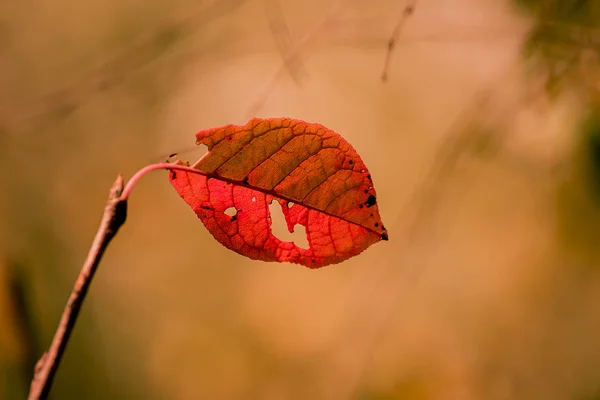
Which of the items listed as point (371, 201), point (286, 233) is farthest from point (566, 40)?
point (371, 201)

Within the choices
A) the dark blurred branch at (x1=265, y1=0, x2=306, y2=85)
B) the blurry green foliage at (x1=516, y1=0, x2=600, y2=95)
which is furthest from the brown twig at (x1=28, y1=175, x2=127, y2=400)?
the blurry green foliage at (x1=516, y1=0, x2=600, y2=95)

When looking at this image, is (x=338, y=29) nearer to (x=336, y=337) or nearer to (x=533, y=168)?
(x=533, y=168)

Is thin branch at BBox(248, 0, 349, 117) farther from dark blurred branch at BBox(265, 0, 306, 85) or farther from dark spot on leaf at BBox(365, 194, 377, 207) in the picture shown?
dark spot on leaf at BBox(365, 194, 377, 207)

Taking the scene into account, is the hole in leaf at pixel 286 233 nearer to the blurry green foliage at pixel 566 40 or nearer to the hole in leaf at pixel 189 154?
the hole in leaf at pixel 189 154

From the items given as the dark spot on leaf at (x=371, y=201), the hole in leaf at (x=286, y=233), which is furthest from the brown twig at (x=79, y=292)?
the hole in leaf at (x=286, y=233)

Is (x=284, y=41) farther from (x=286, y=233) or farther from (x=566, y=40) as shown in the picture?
(x=566, y=40)

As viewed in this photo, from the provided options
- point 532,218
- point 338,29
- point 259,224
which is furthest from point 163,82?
point 532,218
